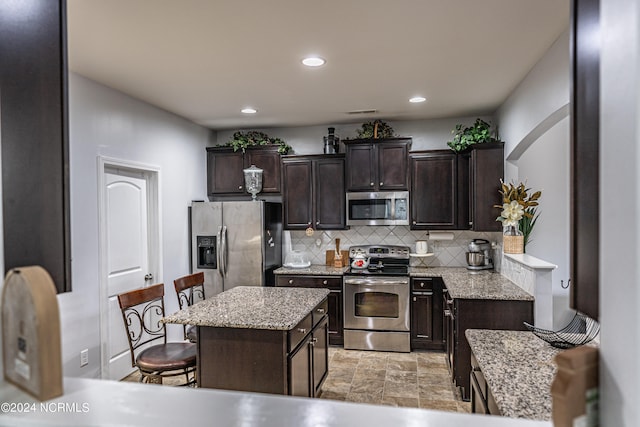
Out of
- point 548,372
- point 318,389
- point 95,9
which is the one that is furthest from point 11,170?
point 318,389

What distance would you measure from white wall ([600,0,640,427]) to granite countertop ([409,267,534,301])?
266 centimetres

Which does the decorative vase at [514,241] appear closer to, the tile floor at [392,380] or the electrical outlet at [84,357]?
the tile floor at [392,380]

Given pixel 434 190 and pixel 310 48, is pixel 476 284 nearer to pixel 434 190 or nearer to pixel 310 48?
pixel 434 190

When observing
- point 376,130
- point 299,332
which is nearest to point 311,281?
point 376,130

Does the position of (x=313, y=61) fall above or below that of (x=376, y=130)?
above

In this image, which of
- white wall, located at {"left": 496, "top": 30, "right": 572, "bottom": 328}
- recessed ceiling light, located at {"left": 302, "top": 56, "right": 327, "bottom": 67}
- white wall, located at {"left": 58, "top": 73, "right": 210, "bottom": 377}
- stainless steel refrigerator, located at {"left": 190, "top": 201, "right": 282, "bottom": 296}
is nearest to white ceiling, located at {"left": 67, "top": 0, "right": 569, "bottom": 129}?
recessed ceiling light, located at {"left": 302, "top": 56, "right": 327, "bottom": 67}

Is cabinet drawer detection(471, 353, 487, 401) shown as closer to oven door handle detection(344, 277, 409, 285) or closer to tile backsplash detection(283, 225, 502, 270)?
oven door handle detection(344, 277, 409, 285)

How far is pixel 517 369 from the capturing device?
177cm

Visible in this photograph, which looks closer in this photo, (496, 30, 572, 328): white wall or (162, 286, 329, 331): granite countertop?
(162, 286, 329, 331): granite countertop

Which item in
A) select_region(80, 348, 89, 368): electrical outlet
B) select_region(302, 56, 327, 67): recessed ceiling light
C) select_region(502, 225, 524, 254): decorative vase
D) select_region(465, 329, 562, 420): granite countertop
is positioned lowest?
select_region(80, 348, 89, 368): electrical outlet

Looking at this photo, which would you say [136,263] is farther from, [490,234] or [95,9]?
[490,234]

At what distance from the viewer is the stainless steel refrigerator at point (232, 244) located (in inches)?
185

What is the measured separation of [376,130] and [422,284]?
186cm

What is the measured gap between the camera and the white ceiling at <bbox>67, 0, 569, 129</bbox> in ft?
7.33
